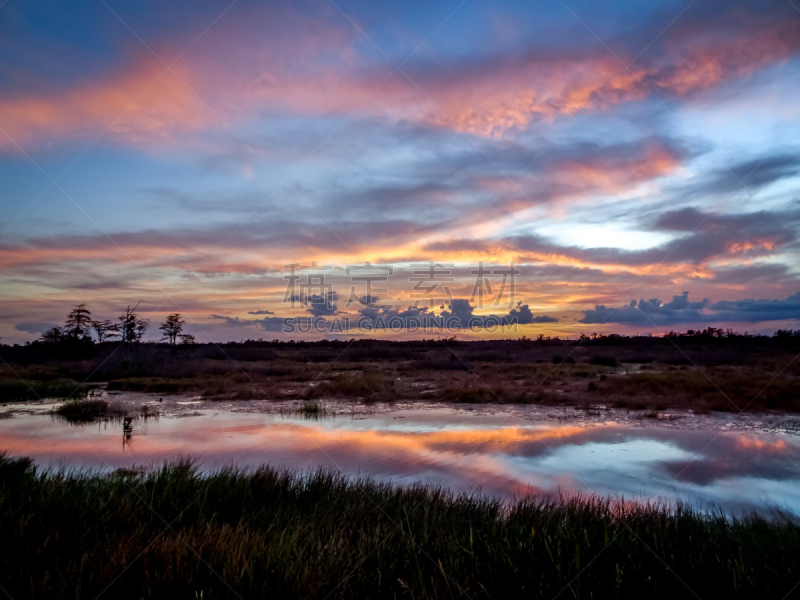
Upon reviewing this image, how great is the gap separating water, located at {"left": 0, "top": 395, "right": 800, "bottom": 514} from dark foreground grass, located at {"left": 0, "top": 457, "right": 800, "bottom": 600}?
2616mm

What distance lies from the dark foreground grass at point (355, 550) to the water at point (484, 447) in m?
2.62

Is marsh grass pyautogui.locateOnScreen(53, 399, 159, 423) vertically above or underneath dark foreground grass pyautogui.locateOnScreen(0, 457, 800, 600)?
above

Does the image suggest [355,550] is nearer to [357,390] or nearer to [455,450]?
[455,450]

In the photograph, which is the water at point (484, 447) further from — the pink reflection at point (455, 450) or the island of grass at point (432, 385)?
the island of grass at point (432, 385)

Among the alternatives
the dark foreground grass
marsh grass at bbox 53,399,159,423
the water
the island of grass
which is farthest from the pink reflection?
the island of grass

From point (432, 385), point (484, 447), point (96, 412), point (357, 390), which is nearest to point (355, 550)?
point (484, 447)

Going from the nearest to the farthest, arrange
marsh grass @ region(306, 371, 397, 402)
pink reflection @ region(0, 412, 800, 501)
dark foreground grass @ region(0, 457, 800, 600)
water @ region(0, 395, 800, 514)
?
dark foreground grass @ region(0, 457, 800, 600)
water @ region(0, 395, 800, 514)
pink reflection @ region(0, 412, 800, 501)
marsh grass @ region(306, 371, 397, 402)

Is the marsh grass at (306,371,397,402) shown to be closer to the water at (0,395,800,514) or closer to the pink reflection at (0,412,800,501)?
the water at (0,395,800,514)

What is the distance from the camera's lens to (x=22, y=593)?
4.10m

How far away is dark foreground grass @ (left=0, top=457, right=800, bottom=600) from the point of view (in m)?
4.41

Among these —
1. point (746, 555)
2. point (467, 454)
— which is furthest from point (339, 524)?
point (467, 454)

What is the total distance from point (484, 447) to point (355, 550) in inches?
330

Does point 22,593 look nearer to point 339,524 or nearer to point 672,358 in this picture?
point 339,524

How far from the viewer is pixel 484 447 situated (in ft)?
43.5
